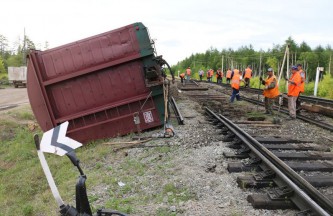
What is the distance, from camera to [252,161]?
5660mm

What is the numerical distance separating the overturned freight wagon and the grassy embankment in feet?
2.10

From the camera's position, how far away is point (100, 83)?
8727 mm

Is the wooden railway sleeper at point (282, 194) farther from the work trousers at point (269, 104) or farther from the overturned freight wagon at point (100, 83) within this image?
the work trousers at point (269, 104)

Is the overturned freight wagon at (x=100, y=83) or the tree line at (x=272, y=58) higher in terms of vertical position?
the overturned freight wagon at (x=100, y=83)

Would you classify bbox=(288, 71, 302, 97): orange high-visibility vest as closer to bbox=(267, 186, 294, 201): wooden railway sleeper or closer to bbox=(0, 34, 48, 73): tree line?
bbox=(267, 186, 294, 201): wooden railway sleeper

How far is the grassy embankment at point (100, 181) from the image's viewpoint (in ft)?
15.2

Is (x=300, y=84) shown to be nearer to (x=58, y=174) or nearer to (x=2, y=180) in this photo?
(x=58, y=174)

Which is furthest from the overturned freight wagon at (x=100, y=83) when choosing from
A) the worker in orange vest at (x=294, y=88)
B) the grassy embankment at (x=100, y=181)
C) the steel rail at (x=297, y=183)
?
the worker in orange vest at (x=294, y=88)

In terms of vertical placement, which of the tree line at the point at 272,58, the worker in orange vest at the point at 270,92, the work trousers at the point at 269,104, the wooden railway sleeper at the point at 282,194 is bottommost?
the tree line at the point at 272,58

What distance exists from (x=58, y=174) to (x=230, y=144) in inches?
139

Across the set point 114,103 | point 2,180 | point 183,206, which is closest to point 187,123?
point 114,103

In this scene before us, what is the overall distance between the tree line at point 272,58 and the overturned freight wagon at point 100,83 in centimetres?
7300

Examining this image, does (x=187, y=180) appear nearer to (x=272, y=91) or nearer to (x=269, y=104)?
(x=269, y=104)

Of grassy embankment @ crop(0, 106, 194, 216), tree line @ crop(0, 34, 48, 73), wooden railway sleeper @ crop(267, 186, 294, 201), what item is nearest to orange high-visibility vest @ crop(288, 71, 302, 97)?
grassy embankment @ crop(0, 106, 194, 216)
